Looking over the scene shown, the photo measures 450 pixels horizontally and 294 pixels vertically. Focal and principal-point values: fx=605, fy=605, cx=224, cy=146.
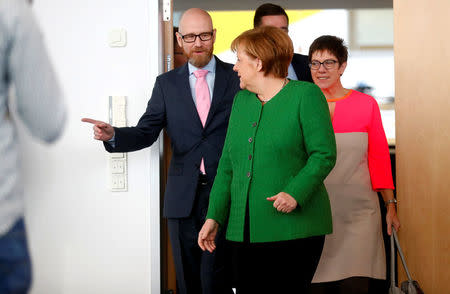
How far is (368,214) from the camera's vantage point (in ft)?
7.81

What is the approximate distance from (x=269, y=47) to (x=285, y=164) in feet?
1.11

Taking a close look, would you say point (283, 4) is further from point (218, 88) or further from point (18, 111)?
point (18, 111)

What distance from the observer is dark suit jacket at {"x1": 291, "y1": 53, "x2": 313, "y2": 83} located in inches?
106

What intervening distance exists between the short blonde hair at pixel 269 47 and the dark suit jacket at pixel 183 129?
2.22ft

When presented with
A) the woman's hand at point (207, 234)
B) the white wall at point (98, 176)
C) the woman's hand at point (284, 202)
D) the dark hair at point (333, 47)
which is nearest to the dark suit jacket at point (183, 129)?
the white wall at point (98, 176)

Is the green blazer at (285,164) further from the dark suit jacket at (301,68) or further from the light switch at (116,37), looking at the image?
the light switch at (116,37)

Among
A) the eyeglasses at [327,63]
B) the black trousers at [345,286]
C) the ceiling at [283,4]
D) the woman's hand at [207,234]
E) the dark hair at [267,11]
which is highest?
the ceiling at [283,4]

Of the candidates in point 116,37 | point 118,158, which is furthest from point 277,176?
point 116,37

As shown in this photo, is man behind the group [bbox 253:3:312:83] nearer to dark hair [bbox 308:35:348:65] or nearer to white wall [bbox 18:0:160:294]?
dark hair [bbox 308:35:348:65]

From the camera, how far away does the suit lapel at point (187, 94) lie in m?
2.39

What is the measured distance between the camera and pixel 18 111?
0.94m

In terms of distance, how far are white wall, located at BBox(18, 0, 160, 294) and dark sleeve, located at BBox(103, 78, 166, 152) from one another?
0.70ft

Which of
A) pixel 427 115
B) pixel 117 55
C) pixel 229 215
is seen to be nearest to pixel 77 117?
pixel 117 55

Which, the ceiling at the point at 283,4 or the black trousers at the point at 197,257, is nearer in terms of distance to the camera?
the black trousers at the point at 197,257
